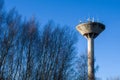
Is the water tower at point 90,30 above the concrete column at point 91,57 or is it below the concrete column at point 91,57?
above

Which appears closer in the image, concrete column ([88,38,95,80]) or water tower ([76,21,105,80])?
concrete column ([88,38,95,80])

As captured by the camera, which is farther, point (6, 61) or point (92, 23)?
point (92, 23)

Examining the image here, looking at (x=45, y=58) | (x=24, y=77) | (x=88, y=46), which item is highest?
(x=88, y=46)

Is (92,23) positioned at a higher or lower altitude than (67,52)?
higher

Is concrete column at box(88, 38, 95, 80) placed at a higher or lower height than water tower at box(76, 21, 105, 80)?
lower

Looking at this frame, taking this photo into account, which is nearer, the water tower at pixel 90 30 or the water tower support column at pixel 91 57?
the water tower support column at pixel 91 57

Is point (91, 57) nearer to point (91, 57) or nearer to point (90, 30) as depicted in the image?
point (91, 57)

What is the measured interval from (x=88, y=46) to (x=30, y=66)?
1577 cm

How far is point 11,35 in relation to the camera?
2662 centimetres

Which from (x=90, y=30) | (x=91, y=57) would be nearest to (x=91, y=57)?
(x=91, y=57)

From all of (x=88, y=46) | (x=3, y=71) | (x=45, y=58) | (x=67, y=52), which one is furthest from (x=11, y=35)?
(x=88, y=46)

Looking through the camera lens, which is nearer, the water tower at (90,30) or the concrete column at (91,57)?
the concrete column at (91,57)

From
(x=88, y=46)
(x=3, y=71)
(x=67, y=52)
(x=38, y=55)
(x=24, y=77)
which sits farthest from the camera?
(x=88, y=46)

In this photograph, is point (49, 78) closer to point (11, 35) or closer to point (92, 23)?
A: point (11, 35)
